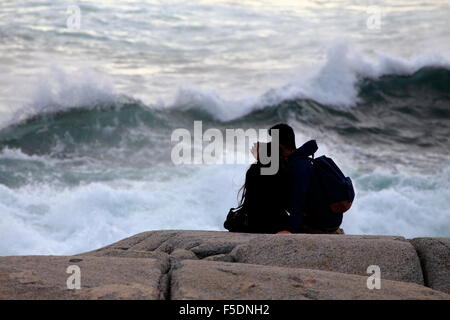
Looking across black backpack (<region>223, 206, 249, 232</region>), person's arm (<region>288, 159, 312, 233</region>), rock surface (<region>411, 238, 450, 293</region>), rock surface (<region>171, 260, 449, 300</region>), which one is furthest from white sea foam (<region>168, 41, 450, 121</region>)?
rock surface (<region>171, 260, 449, 300</region>)

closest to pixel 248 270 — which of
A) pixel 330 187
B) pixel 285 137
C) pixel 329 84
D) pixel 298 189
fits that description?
pixel 298 189

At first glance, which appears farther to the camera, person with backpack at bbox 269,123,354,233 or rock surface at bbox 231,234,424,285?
person with backpack at bbox 269,123,354,233

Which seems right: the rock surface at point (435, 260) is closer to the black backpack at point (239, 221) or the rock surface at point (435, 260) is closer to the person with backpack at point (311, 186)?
the person with backpack at point (311, 186)

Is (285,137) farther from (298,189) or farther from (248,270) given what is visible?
(248,270)

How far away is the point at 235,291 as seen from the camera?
139 inches

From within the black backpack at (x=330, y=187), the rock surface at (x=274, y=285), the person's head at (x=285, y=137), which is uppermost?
the person's head at (x=285, y=137)

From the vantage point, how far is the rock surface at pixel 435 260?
167 inches

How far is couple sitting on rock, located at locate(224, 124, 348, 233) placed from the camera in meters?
5.10

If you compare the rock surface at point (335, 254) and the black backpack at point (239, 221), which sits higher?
the black backpack at point (239, 221)

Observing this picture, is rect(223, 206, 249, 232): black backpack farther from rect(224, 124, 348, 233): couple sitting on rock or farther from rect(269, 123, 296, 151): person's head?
rect(269, 123, 296, 151): person's head

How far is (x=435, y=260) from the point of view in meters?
4.38

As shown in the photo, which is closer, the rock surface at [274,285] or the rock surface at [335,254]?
the rock surface at [274,285]

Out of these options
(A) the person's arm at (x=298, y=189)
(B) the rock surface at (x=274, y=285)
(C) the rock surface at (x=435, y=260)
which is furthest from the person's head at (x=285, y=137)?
(B) the rock surface at (x=274, y=285)
